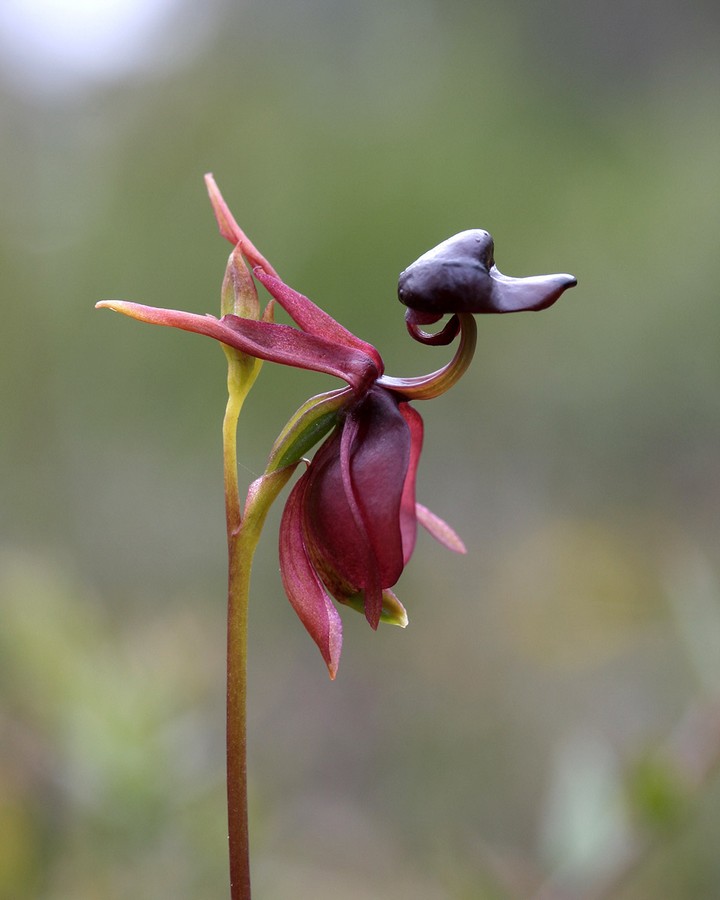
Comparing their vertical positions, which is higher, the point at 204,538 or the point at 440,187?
the point at 440,187

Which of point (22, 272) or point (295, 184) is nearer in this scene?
point (22, 272)

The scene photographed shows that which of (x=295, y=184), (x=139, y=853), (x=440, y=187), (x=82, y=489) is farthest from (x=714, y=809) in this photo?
(x=295, y=184)

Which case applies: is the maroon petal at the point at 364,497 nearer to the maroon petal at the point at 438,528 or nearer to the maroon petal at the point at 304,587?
the maroon petal at the point at 304,587

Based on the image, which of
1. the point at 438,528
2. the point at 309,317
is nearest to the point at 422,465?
the point at 438,528

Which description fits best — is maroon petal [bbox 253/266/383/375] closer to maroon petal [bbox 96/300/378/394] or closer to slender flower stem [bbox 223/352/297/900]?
maroon petal [bbox 96/300/378/394]

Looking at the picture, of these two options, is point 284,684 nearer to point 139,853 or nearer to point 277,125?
point 139,853

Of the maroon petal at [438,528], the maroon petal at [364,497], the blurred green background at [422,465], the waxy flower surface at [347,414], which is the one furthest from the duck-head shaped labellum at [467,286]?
the blurred green background at [422,465]

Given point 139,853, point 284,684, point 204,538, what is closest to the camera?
point 139,853

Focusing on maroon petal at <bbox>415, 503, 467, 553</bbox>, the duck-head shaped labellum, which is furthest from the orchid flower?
maroon petal at <bbox>415, 503, 467, 553</bbox>
